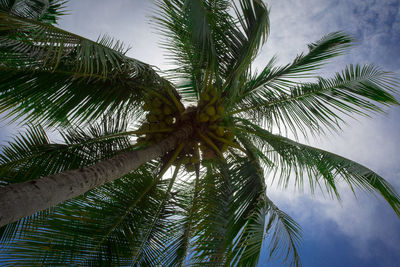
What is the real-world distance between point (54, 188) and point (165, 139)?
2128 mm

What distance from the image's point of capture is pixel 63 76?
3557 millimetres

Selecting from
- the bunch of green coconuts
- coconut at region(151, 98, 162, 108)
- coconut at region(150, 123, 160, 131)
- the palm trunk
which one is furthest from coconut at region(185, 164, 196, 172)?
the palm trunk

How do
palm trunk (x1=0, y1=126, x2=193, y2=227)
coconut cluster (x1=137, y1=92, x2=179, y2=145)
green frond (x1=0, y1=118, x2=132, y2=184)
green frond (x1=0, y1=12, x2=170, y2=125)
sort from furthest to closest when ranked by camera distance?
coconut cluster (x1=137, y1=92, x2=179, y2=145), green frond (x1=0, y1=118, x2=132, y2=184), green frond (x1=0, y1=12, x2=170, y2=125), palm trunk (x1=0, y1=126, x2=193, y2=227)

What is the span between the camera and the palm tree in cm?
287

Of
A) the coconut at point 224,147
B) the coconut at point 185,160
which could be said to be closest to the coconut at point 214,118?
the coconut at point 224,147

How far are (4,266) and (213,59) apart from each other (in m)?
3.06

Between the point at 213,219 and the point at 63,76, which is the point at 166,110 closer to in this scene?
the point at 63,76

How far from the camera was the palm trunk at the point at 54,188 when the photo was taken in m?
1.73

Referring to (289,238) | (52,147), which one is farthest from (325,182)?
(52,147)

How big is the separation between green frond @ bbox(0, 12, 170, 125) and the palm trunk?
935 millimetres

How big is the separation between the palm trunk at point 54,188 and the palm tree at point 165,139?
0.02 metres

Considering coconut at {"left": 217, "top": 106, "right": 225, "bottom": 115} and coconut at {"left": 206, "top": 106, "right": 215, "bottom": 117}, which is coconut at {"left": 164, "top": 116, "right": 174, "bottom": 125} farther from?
coconut at {"left": 217, "top": 106, "right": 225, "bottom": 115}

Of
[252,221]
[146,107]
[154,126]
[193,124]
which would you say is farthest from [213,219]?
[146,107]

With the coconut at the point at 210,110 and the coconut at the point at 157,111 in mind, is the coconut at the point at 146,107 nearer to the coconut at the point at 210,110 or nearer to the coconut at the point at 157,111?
the coconut at the point at 157,111
